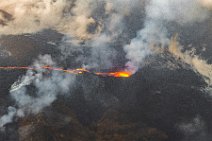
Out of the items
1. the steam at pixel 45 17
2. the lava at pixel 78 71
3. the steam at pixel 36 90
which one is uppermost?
the steam at pixel 45 17

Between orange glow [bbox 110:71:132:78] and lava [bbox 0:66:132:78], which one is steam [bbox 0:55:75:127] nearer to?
lava [bbox 0:66:132:78]

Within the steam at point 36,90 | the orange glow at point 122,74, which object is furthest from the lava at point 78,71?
the steam at point 36,90

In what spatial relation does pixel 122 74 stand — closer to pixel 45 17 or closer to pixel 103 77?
pixel 103 77

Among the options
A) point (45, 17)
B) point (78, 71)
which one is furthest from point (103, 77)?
point (45, 17)

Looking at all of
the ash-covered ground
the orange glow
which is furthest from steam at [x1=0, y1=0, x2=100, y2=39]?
the orange glow

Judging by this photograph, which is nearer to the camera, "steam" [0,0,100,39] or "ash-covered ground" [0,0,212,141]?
"ash-covered ground" [0,0,212,141]

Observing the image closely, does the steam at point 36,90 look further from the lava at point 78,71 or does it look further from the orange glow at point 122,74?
the orange glow at point 122,74
